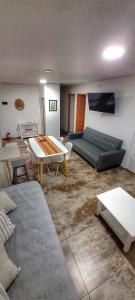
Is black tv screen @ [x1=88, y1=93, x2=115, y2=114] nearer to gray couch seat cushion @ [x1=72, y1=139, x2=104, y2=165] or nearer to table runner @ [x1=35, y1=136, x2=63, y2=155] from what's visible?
gray couch seat cushion @ [x1=72, y1=139, x2=104, y2=165]

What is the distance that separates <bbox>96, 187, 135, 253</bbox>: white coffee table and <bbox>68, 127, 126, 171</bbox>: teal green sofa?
1.19 m

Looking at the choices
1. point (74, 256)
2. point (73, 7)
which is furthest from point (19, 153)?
point (73, 7)

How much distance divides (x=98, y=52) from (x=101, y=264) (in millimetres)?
2463

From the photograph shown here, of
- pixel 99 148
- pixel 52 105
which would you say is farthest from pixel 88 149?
pixel 52 105

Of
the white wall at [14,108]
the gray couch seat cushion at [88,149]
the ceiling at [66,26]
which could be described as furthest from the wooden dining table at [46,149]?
the white wall at [14,108]

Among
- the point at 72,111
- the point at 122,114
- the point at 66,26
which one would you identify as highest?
the point at 66,26

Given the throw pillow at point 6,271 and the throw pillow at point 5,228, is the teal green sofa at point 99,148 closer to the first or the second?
the throw pillow at point 5,228

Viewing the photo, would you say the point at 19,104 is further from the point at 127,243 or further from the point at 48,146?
the point at 127,243

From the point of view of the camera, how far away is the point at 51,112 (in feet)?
18.0

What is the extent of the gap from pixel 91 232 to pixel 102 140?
266 centimetres

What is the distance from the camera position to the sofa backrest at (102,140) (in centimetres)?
362

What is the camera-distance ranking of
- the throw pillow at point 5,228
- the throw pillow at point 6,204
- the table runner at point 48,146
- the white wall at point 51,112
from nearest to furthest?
the throw pillow at point 5,228
the throw pillow at point 6,204
the table runner at point 48,146
the white wall at point 51,112

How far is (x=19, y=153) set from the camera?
14.7 feet

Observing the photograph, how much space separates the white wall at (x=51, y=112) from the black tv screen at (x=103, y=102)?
1648 mm
